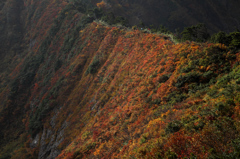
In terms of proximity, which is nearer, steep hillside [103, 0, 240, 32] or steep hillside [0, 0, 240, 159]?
steep hillside [0, 0, 240, 159]

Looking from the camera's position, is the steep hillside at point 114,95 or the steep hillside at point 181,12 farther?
the steep hillside at point 181,12

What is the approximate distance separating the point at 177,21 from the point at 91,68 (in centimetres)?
9179

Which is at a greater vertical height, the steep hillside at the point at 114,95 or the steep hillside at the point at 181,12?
the steep hillside at the point at 181,12

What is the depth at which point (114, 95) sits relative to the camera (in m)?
23.5

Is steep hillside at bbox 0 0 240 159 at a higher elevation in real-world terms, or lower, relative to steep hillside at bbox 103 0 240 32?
lower

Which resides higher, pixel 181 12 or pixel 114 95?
pixel 181 12

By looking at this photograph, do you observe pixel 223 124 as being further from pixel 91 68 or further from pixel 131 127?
pixel 91 68

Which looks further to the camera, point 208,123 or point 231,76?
point 231,76

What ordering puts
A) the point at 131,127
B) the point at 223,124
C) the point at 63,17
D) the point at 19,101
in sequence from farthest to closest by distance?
the point at 63,17 → the point at 19,101 → the point at 131,127 → the point at 223,124

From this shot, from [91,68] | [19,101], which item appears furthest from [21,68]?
[91,68]

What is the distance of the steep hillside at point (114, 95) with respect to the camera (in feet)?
28.7

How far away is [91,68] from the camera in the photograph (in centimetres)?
3409

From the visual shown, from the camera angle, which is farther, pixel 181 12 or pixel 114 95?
pixel 181 12

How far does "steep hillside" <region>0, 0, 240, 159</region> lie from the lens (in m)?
8.75
